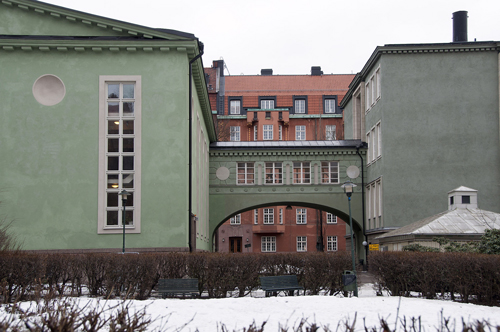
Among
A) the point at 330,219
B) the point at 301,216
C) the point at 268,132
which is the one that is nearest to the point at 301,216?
the point at 301,216

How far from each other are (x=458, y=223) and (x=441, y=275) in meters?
10.7

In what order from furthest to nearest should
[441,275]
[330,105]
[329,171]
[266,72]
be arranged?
[266,72], [330,105], [329,171], [441,275]

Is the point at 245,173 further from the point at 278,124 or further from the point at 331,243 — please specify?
the point at 331,243

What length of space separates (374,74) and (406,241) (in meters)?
11.8

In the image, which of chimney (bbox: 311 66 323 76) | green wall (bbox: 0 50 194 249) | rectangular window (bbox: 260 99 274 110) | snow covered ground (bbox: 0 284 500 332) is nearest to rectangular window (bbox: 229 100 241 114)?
rectangular window (bbox: 260 99 274 110)

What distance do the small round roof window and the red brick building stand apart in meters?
36.1

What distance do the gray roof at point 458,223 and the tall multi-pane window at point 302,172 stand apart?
1005 centimetres

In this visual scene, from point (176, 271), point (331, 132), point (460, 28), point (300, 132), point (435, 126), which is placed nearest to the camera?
Answer: point (176, 271)

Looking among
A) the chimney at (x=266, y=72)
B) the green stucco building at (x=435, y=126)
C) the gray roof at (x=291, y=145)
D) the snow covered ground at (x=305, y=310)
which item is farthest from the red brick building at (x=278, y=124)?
the snow covered ground at (x=305, y=310)

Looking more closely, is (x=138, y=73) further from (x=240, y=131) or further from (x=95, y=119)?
(x=240, y=131)

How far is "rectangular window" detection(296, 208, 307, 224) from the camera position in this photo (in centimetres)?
6400

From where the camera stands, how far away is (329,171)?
121 feet

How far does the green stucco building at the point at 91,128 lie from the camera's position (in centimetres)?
2258

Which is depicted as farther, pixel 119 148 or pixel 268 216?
pixel 268 216
